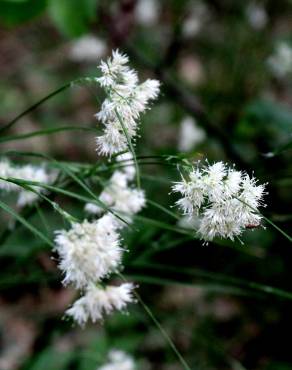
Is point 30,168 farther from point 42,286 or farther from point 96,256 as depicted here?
point 42,286

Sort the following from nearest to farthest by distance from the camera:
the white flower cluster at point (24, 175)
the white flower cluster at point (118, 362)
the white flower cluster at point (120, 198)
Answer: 1. the white flower cluster at point (120, 198)
2. the white flower cluster at point (24, 175)
3. the white flower cluster at point (118, 362)

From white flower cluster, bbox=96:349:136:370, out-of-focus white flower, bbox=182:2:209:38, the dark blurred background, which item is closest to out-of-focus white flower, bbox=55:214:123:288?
the dark blurred background

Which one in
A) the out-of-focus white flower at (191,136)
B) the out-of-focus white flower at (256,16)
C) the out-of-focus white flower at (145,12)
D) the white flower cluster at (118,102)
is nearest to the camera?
the white flower cluster at (118,102)

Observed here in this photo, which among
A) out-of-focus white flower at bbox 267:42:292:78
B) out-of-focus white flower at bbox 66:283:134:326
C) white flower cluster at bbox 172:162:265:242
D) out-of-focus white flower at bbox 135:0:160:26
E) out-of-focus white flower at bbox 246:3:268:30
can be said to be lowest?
out-of-focus white flower at bbox 66:283:134:326

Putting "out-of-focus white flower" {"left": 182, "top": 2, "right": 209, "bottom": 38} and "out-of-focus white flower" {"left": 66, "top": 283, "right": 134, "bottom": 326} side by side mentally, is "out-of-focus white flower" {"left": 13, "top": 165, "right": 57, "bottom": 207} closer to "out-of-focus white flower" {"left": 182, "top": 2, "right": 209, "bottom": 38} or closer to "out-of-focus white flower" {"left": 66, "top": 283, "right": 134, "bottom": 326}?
"out-of-focus white flower" {"left": 66, "top": 283, "right": 134, "bottom": 326}

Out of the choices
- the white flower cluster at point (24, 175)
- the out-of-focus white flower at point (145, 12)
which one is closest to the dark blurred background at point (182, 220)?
the out-of-focus white flower at point (145, 12)

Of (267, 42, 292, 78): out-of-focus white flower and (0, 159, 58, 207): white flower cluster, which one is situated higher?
(267, 42, 292, 78): out-of-focus white flower

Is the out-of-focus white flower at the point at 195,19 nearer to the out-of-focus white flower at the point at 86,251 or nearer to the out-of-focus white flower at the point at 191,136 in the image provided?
the out-of-focus white flower at the point at 191,136

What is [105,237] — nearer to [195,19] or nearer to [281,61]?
[281,61]
